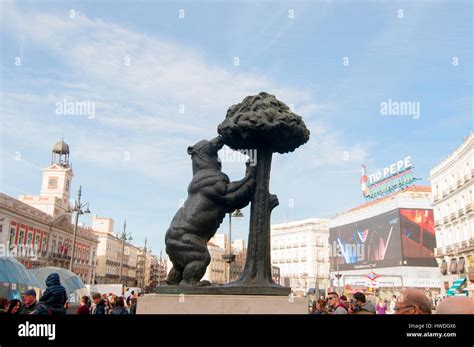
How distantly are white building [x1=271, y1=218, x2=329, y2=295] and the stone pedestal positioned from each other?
70808 mm

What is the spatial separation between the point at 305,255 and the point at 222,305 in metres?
73.3

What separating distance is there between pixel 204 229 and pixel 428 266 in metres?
47.8

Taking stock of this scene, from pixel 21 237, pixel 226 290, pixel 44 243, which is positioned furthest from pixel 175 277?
pixel 44 243

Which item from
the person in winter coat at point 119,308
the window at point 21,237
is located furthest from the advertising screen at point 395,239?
the person in winter coat at point 119,308

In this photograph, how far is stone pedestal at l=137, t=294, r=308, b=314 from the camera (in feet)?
16.9

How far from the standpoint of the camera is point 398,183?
5662cm

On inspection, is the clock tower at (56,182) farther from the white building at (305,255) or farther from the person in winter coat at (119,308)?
the person in winter coat at (119,308)

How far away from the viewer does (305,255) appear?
76250 millimetres

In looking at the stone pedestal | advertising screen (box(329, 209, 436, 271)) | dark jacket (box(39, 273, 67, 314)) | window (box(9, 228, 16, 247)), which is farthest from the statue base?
advertising screen (box(329, 209, 436, 271))

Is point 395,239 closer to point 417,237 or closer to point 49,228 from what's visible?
point 417,237

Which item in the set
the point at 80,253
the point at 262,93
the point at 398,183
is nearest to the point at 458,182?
the point at 398,183

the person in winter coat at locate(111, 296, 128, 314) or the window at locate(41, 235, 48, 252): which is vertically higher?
the window at locate(41, 235, 48, 252)

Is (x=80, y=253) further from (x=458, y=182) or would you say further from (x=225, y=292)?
(x=225, y=292)

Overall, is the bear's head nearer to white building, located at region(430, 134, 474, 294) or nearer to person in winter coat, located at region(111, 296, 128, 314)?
person in winter coat, located at region(111, 296, 128, 314)
